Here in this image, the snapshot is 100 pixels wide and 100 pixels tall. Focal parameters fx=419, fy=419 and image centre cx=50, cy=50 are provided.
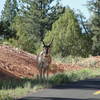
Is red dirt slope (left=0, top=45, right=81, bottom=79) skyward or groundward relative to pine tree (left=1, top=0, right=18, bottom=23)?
groundward

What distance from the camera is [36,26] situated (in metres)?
66.6

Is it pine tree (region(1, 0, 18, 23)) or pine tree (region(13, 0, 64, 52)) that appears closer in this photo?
pine tree (region(13, 0, 64, 52))

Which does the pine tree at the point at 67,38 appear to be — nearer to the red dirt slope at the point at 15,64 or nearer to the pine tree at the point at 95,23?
the pine tree at the point at 95,23

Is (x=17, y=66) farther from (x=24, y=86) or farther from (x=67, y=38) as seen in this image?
(x=67, y=38)

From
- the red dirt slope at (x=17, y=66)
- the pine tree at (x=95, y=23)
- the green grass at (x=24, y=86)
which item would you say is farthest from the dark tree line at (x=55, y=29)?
the green grass at (x=24, y=86)

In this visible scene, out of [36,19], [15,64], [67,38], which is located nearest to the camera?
[15,64]

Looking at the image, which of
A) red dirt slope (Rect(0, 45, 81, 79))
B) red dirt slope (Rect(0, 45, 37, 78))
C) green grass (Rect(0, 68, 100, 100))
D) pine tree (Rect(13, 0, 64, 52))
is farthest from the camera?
pine tree (Rect(13, 0, 64, 52))

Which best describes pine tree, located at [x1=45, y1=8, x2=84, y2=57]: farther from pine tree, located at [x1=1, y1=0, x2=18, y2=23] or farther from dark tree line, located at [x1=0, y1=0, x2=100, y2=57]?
pine tree, located at [x1=1, y1=0, x2=18, y2=23]

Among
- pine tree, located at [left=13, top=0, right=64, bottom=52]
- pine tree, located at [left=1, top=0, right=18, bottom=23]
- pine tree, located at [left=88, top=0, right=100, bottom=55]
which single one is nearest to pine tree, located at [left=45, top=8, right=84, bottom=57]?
pine tree, located at [left=88, top=0, right=100, bottom=55]

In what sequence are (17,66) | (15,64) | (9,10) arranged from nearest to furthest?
(17,66) → (15,64) → (9,10)

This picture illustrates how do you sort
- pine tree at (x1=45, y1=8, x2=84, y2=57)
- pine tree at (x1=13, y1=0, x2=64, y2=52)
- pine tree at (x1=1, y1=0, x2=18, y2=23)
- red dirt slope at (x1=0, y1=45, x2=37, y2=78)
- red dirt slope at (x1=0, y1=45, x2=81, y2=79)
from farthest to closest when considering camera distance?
pine tree at (x1=1, y1=0, x2=18, y2=23)
pine tree at (x1=13, y1=0, x2=64, y2=52)
pine tree at (x1=45, y1=8, x2=84, y2=57)
red dirt slope at (x1=0, y1=45, x2=37, y2=78)
red dirt slope at (x1=0, y1=45, x2=81, y2=79)

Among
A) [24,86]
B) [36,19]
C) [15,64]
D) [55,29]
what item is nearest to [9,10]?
[36,19]

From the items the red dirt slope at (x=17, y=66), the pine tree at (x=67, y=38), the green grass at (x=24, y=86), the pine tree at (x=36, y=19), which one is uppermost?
the pine tree at (x=36, y=19)

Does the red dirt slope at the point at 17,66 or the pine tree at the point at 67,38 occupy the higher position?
the pine tree at the point at 67,38
